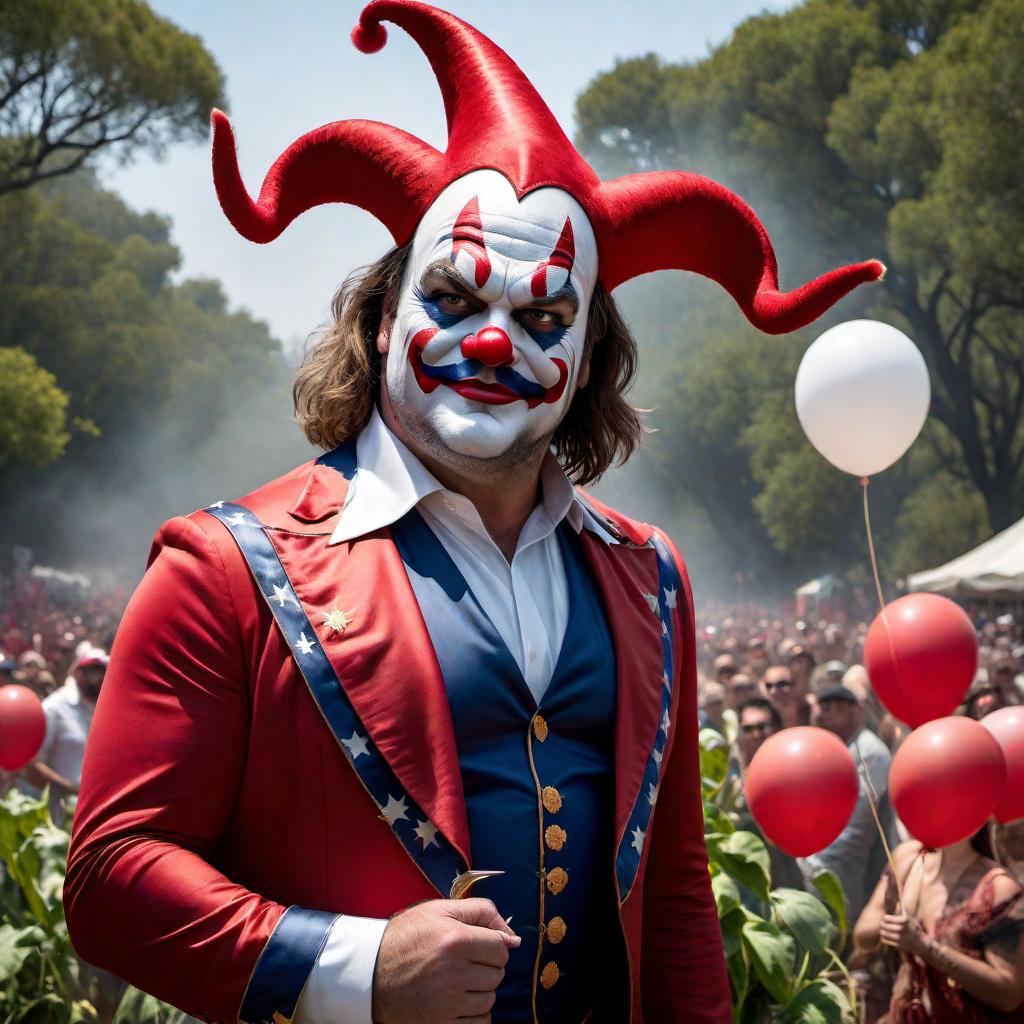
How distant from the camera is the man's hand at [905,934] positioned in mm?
3732

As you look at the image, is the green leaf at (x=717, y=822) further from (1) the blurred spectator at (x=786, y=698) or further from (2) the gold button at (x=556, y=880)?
(1) the blurred spectator at (x=786, y=698)

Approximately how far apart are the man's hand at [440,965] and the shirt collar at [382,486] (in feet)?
1.81

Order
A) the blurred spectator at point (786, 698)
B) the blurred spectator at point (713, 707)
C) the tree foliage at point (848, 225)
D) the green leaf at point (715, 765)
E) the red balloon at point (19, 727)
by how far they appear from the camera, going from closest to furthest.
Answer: the green leaf at point (715, 765), the red balloon at point (19, 727), the blurred spectator at point (786, 698), the blurred spectator at point (713, 707), the tree foliage at point (848, 225)

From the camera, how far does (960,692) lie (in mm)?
4430

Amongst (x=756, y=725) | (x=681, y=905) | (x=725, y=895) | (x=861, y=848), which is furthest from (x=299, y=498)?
(x=756, y=725)

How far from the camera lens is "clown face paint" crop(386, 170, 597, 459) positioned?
6.74ft

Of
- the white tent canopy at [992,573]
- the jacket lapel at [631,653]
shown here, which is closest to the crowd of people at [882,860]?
the jacket lapel at [631,653]

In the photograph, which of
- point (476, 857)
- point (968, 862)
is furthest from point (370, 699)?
A: point (968, 862)

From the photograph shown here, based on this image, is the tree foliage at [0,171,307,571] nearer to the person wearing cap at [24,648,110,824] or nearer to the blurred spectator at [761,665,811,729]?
the person wearing cap at [24,648,110,824]

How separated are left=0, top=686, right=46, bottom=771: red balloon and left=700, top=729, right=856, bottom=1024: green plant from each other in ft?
9.25

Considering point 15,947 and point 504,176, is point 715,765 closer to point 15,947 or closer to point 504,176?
point 15,947

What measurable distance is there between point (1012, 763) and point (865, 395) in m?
1.25

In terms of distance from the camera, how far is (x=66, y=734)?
21.2 ft

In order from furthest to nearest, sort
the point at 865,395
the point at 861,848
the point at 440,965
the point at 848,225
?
the point at 848,225 < the point at 861,848 < the point at 865,395 < the point at 440,965
